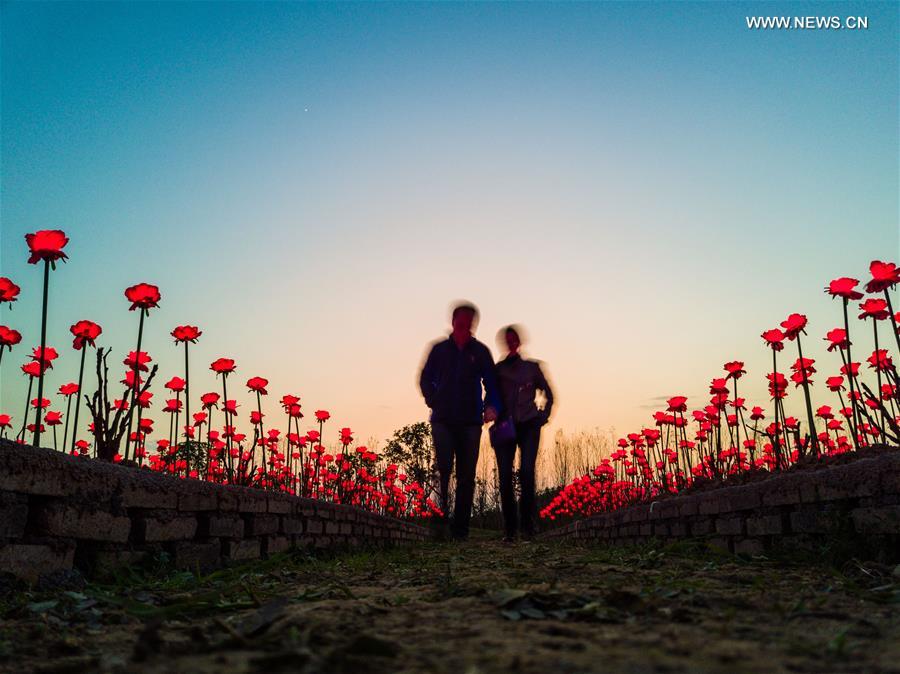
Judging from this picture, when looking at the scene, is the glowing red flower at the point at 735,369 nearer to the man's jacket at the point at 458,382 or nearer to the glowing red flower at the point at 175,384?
the man's jacket at the point at 458,382

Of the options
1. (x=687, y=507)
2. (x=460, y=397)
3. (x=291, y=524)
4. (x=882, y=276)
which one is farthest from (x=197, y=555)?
(x=882, y=276)

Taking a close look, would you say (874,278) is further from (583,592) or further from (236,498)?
(236,498)

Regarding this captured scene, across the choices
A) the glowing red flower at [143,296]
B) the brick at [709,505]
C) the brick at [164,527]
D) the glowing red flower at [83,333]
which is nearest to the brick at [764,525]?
the brick at [709,505]

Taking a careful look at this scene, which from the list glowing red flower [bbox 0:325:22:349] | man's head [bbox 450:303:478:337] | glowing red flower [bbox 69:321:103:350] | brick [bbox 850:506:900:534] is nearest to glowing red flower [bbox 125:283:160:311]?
glowing red flower [bbox 69:321:103:350]

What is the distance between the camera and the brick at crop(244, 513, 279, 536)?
3944 mm

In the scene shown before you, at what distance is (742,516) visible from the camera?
3.67 meters

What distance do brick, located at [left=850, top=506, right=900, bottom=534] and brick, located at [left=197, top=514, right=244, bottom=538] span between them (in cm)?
300

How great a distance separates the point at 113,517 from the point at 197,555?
2.13ft

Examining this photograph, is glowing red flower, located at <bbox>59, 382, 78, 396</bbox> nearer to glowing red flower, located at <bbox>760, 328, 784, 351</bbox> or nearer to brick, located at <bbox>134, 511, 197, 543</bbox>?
brick, located at <bbox>134, 511, 197, 543</bbox>

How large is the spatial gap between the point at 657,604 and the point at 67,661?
138cm

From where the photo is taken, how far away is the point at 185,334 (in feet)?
20.3

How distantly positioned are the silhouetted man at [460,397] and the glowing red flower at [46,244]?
3.30m

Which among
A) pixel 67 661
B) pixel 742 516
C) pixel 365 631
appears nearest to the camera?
pixel 67 661

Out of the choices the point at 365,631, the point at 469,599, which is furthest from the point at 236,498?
the point at 365,631
